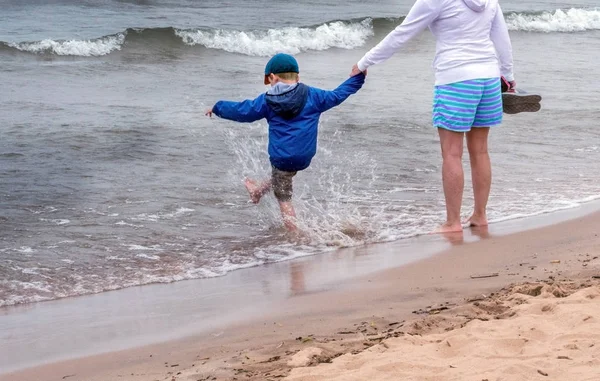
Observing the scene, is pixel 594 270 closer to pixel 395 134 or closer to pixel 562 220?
pixel 562 220

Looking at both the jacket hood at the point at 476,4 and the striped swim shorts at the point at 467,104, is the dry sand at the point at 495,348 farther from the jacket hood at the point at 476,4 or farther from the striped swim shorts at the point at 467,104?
the jacket hood at the point at 476,4

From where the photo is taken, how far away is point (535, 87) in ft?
49.0

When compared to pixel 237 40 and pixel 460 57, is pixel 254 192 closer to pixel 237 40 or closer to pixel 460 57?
pixel 460 57

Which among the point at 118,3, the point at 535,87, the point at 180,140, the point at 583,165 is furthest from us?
the point at 118,3

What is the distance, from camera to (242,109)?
6758mm

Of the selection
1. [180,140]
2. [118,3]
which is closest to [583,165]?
[180,140]

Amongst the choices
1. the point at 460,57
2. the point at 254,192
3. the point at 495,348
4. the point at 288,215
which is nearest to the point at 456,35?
the point at 460,57

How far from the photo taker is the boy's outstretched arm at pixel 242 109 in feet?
22.2

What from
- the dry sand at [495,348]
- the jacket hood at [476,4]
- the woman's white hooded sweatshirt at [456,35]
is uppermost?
the jacket hood at [476,4]

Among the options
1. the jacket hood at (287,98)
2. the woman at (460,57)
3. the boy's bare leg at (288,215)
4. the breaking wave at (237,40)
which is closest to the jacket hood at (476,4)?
the woman at (460,57)

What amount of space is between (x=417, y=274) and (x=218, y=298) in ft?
3.79

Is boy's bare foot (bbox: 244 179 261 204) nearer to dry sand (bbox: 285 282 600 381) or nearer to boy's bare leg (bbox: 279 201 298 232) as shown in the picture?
→ boy's bare leg (bbox: 279 201 298 232)

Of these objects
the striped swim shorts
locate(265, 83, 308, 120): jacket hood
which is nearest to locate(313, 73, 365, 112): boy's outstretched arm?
locate(265, 83, 308, 120): jacket hood

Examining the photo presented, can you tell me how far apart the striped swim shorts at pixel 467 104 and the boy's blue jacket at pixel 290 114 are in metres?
0.59
